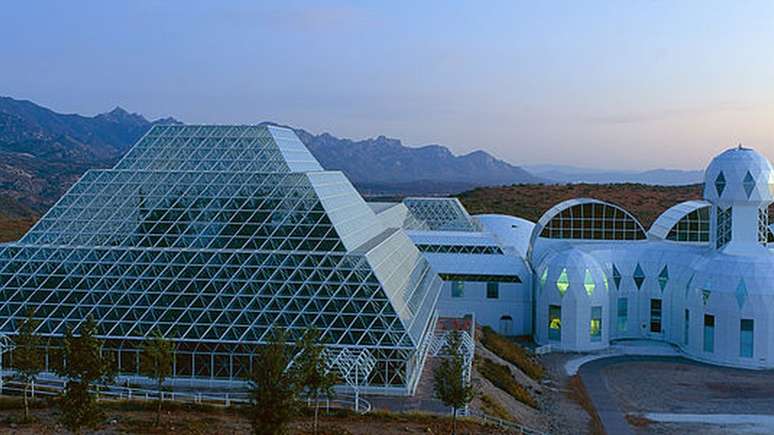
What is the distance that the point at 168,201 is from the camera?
4275cm

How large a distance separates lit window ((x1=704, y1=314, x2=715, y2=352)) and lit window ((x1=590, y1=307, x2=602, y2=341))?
7327mm

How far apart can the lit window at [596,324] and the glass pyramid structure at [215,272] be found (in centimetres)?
1518

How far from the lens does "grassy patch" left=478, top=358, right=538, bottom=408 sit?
40.6 meters

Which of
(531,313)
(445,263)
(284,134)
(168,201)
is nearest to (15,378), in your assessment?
(168,201)

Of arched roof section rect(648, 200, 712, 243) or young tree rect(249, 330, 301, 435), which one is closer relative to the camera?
young tree rect(249, 330, 301, 435)

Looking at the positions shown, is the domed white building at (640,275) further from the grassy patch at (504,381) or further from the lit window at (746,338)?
the grassy patch at (504,381)

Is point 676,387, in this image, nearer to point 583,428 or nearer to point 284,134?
point 583,428

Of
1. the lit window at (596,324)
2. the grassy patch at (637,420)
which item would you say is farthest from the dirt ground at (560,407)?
the lit window at (596,324)

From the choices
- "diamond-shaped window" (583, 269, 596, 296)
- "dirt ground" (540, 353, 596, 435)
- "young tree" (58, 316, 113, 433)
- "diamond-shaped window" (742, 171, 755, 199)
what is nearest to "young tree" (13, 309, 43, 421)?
"young tree" (58, 316, 113, 433)

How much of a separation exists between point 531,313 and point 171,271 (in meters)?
31.5

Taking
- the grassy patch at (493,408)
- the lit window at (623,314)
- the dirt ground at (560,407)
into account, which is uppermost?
the lit window at (623,314)

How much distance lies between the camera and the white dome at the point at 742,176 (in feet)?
177

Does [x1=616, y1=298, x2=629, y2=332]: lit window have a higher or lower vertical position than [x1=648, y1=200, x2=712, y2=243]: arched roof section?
lower

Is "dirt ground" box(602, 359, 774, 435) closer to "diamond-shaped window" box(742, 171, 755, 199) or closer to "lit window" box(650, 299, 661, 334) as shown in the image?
"lit window" box(650, 299, 661, 334)
